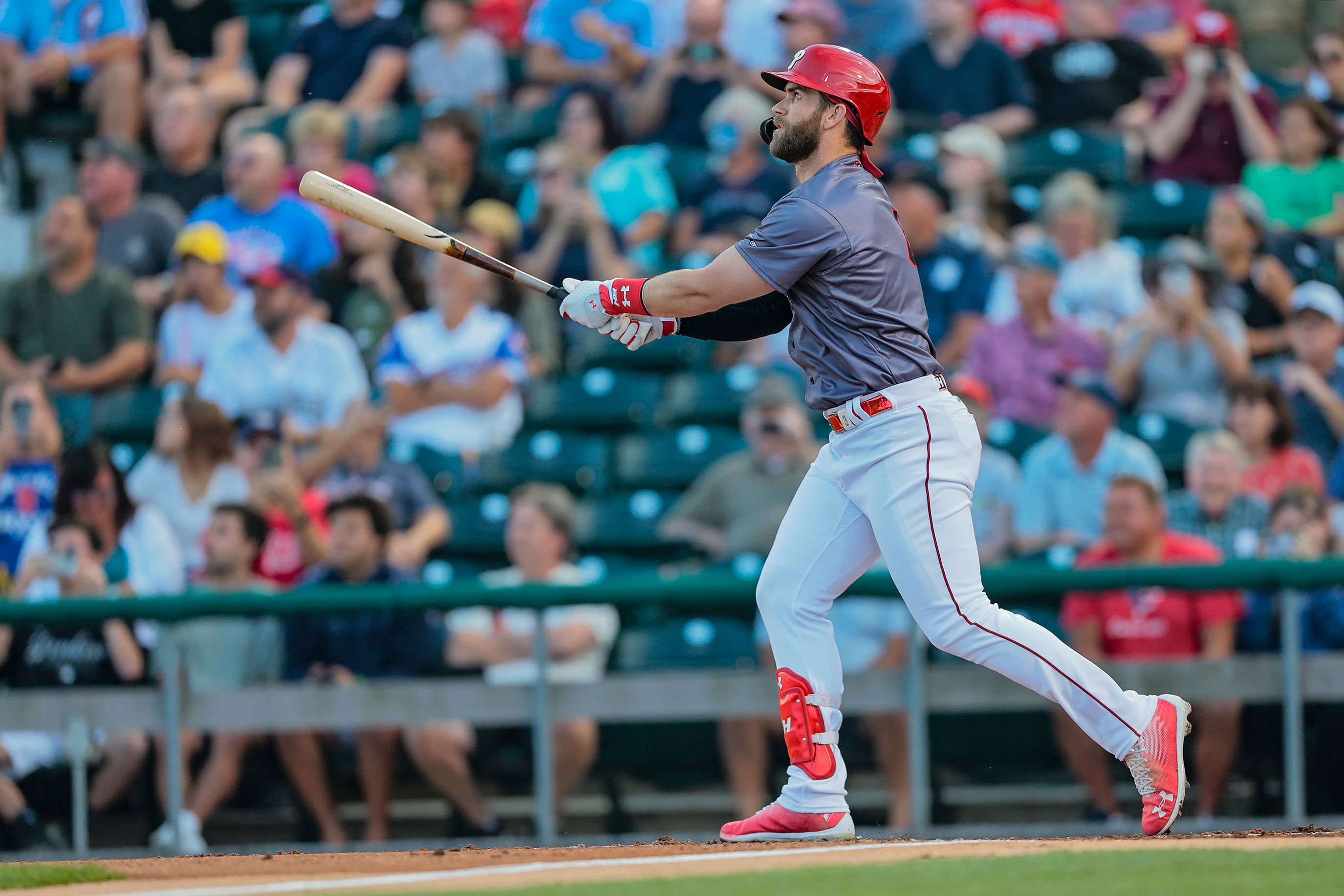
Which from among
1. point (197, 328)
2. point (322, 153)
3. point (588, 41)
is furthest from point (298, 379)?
point (588, 41)

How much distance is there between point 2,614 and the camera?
5.27m

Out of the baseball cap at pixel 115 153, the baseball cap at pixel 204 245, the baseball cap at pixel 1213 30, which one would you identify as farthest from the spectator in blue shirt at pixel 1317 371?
the baseball cap at pixel 115 153

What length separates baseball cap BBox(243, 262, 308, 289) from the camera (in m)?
7.27

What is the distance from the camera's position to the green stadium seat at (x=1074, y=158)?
810 cm

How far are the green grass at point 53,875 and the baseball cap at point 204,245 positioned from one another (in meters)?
3.86

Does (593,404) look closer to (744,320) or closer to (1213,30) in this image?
(744,320)

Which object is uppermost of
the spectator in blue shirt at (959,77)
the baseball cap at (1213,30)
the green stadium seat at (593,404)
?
the baseball cap at (1213,30)

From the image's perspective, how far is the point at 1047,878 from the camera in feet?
11.0

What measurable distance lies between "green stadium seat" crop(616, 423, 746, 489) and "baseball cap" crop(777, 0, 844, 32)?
220cm

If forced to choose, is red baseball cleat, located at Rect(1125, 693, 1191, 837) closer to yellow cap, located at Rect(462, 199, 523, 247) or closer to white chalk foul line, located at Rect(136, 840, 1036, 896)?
white chalk foul line, located at Rect(136, 840, 1036, 896)

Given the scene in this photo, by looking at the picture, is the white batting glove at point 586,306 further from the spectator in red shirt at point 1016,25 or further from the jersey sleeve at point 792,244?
the spectator in red shirt at point 1016,25

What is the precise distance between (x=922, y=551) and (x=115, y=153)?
577cm

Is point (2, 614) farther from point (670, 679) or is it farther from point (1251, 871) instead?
point (1251, 871)

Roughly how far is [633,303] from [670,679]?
1645 millimetres
